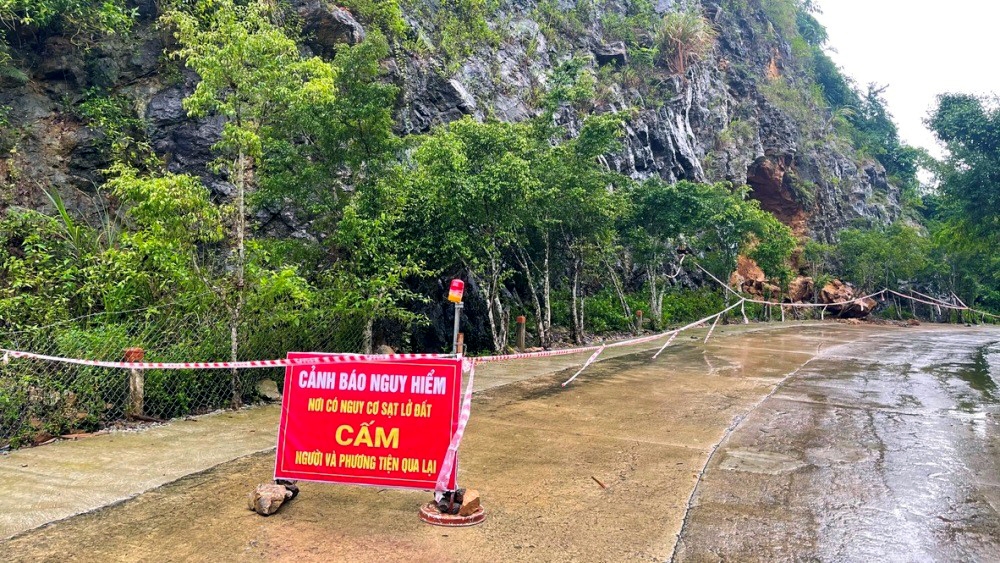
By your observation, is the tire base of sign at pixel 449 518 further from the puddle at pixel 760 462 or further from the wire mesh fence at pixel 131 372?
the wire mesh fence at pixel 131 372

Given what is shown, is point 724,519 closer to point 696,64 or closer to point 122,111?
point 122,111

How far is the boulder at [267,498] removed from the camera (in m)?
3.99

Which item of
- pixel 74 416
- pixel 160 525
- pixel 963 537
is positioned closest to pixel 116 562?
pixel 160 525

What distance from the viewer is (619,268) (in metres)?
25.0

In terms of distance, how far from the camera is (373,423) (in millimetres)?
4148

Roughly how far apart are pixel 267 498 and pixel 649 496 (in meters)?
2.76

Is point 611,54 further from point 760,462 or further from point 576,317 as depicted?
point 760,462

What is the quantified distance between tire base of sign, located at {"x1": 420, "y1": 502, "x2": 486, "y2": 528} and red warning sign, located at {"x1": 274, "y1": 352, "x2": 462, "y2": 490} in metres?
0.16

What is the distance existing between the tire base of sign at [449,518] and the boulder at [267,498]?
992 mm

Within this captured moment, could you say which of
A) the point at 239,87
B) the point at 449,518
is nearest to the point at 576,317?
the point at 239,87

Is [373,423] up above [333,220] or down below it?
below

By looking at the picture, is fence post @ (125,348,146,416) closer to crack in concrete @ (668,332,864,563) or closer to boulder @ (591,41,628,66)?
crack in concrete @ (668,332,864,563)

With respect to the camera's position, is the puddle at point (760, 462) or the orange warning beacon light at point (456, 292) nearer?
the puddle at point (760, 462)

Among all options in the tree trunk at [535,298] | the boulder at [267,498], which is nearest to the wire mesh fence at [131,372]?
the boulder at [267,498]
